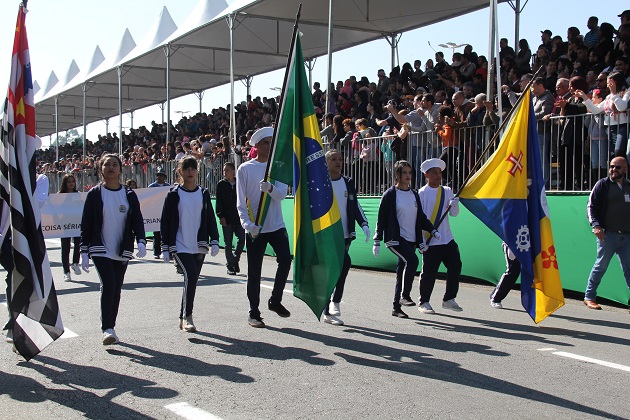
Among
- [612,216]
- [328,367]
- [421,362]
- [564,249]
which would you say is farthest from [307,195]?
[564,249]

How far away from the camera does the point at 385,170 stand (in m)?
14.2

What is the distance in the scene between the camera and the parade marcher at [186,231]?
7.69 metres

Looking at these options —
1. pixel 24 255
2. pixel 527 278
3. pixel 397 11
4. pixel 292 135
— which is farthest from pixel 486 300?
pixel 397 11

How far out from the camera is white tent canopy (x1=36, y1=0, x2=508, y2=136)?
1825 centimetres

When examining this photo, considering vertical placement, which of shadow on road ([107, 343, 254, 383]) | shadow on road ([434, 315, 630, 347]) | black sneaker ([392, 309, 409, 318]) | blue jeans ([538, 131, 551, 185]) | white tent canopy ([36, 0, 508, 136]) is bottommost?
shadow on road ([434, 315, 630, 347])

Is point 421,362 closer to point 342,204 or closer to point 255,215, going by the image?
point 255,215

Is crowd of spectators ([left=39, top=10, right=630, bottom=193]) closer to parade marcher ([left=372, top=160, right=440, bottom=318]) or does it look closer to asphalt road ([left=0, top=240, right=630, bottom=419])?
parade marcher ([left=372, top=160, right=440, bottom=318])

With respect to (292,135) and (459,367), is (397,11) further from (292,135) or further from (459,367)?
(459,367)

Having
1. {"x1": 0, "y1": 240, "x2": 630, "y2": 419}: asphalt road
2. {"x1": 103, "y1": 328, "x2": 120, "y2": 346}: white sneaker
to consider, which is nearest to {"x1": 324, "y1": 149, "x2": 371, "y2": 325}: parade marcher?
{"x1": 0, "y1": 240, "x2": 630, "y2": 419}: asphalt road

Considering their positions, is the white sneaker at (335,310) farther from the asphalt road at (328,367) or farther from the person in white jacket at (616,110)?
the person in white jacket at (616,110)

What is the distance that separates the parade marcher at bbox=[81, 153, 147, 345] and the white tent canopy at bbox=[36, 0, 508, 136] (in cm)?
1069

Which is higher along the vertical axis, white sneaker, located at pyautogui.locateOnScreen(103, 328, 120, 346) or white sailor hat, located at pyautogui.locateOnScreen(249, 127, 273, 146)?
white sailor hat, located at pyautogui.locateOnScreen(249, 127, 273, 146)

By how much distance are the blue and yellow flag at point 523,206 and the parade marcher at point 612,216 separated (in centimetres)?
126

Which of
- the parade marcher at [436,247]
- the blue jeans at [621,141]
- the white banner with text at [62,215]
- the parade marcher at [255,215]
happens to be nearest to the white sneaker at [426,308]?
the parade marcher at [436,247]
